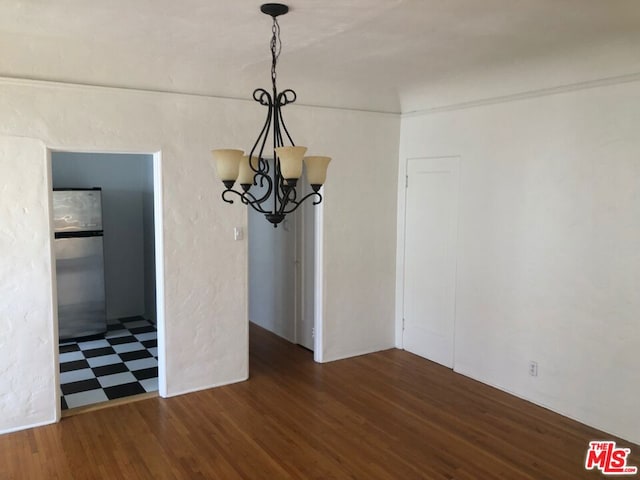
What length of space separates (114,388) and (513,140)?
3.90 meters

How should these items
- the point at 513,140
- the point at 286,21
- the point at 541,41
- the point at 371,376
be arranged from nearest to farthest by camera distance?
1. the point at 286,21
2. the point at 541,41
3. the point at 513,140
4. the point at 371,376

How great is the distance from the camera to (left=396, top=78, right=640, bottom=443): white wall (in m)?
3.56

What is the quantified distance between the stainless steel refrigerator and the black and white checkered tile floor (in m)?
0.23

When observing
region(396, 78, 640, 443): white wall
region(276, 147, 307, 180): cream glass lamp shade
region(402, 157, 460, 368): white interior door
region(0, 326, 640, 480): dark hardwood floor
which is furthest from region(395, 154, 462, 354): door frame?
region(276, 147, 307, 180): cream glass lamp shade

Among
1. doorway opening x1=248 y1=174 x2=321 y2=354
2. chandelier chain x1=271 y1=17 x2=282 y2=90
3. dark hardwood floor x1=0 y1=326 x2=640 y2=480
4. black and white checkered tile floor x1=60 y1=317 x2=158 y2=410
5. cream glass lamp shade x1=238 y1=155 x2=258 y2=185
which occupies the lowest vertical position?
dark hardwood floor x1=0 y1=326 x2=640 y2=480

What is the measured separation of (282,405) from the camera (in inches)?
162

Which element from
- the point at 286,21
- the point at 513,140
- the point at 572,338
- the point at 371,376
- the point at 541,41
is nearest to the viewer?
the point at 286,21

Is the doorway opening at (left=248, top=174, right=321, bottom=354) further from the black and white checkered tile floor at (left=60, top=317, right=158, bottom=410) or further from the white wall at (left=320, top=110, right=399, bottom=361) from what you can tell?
the black and white checkered tile floor at (left=60, top=317, right=158, bottom=410)

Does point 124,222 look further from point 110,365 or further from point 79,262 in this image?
point 110,365

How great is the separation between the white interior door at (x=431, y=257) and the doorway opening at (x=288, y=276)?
97 centimetres

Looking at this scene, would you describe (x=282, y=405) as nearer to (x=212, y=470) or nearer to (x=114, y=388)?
(x=212, y=470)

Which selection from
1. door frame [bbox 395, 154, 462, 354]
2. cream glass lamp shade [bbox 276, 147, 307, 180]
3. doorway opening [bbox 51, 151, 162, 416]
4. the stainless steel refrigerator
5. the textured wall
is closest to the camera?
cream glass lamp shade [bbox 276, 147, 307, 180]

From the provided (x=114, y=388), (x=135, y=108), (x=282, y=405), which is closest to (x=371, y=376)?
(x=282, y=405)

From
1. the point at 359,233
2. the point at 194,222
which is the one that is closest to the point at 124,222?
the point at 194,222
